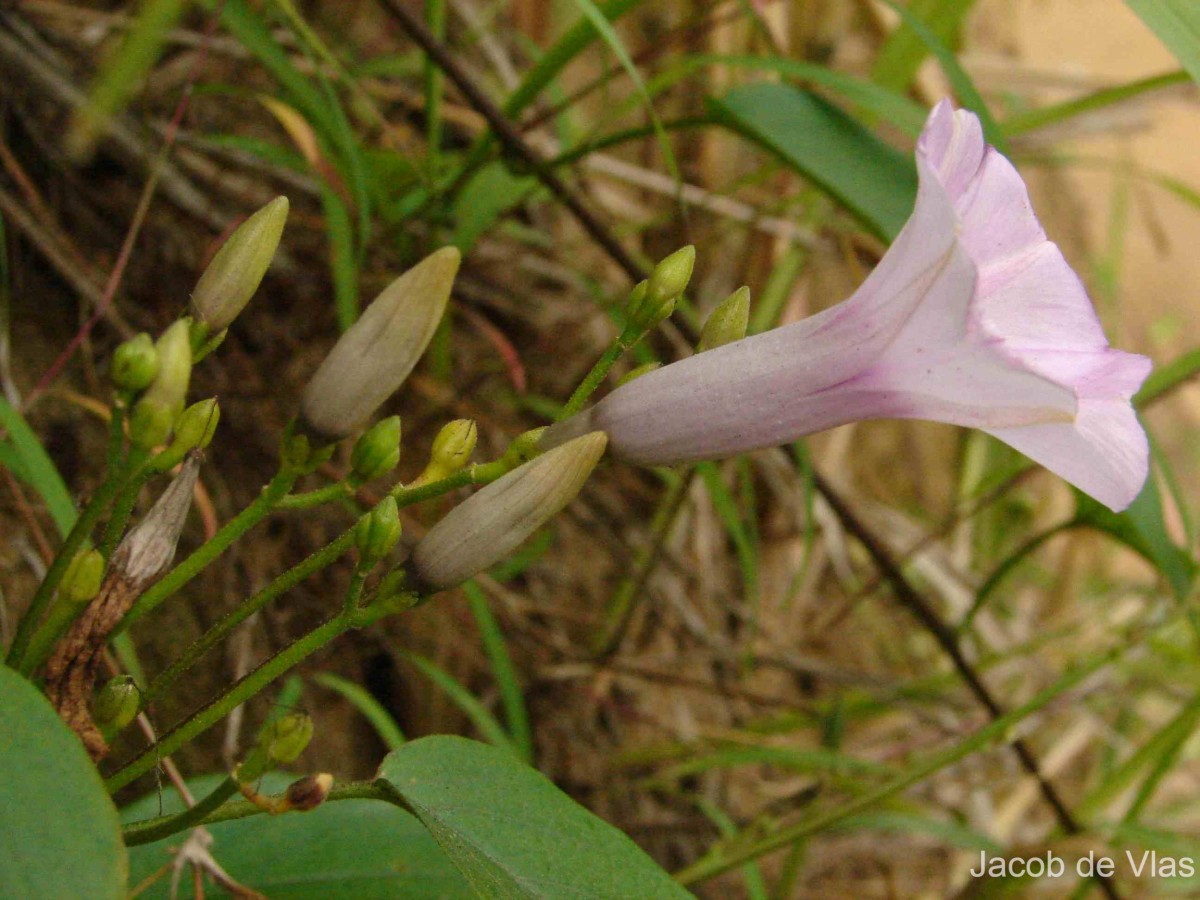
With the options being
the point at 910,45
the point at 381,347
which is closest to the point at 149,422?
the point at 381,347

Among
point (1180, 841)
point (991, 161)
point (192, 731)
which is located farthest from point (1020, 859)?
point (192, 731)

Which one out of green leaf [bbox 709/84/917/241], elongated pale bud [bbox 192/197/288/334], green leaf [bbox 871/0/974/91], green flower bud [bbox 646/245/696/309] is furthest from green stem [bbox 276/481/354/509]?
green leaf [bbox 871/0/974/91]

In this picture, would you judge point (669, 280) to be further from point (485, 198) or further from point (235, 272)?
point (485, 198)

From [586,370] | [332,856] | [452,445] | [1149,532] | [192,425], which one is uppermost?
[192,425]

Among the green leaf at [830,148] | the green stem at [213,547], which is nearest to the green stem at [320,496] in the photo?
the green stem at [213,547]

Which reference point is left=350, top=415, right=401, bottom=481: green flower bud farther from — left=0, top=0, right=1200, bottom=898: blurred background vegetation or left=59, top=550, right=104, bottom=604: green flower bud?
Answer: left=0, top=0, right=1200, bottom=898: blurred background vegetation

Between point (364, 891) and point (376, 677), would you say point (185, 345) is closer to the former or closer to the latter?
point (364, 891)
